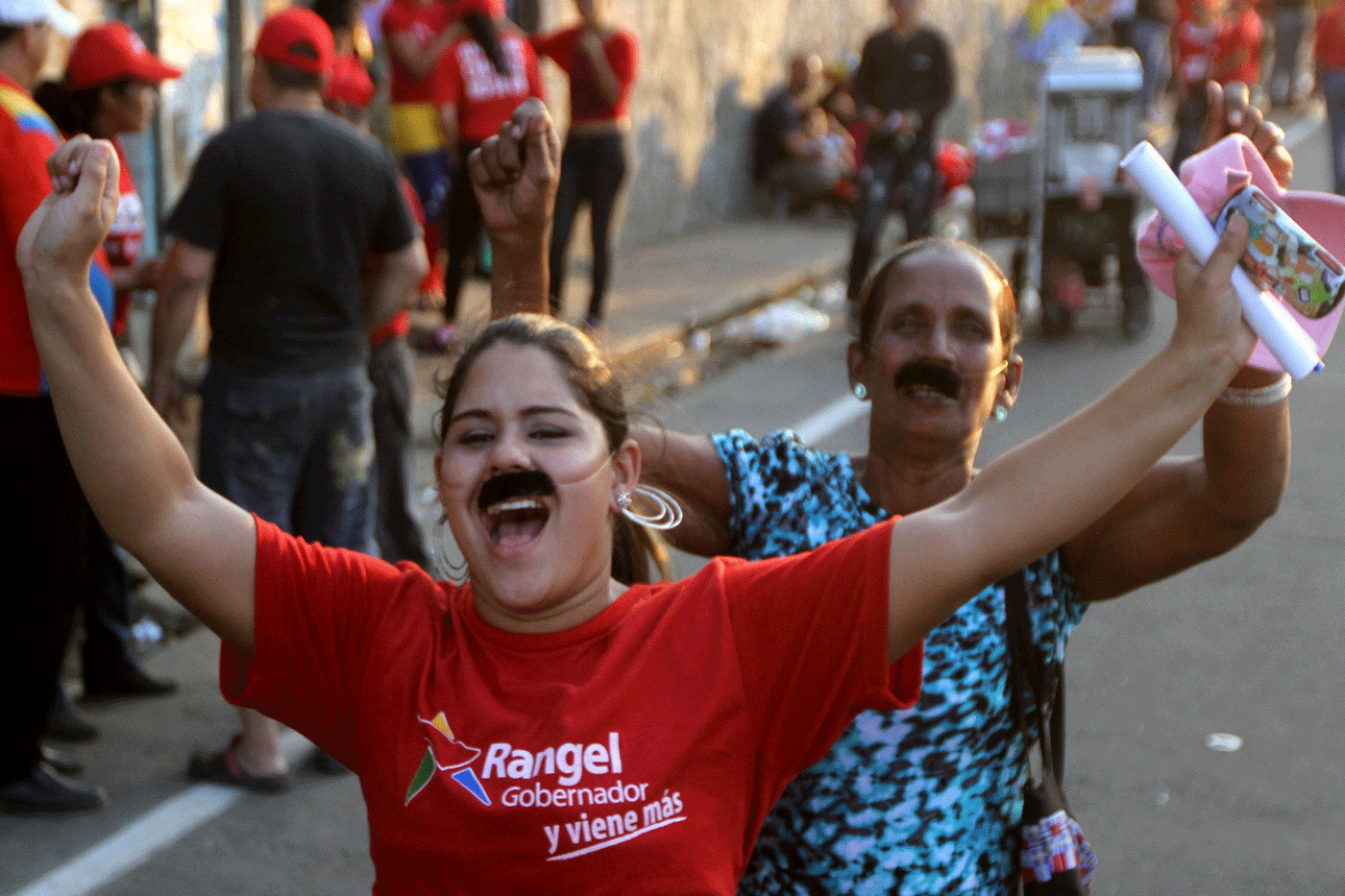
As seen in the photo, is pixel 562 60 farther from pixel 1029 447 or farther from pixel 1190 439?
pixel 1029 447

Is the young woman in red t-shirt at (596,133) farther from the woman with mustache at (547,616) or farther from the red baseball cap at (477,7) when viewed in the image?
the woman with mustache at (547,616)

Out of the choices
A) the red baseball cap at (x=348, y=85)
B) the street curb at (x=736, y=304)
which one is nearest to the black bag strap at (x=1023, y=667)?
the red baseball cap at (x=348, y=85)

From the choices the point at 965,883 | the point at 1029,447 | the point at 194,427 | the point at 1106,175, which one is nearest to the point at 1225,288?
the point at 1029,447

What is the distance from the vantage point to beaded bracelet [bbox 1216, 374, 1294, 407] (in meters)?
2.28

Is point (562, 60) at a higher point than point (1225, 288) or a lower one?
lower

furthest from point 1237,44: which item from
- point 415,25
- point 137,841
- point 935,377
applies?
point 935,377

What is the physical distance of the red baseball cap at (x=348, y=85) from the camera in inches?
264

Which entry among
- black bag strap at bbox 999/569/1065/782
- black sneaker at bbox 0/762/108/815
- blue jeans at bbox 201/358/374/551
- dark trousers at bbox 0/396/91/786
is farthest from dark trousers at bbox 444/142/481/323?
black bag strap at bbox 999/569/1065/782

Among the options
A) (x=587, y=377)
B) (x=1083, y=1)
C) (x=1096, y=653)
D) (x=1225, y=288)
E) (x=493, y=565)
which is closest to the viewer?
(x=1225, y=288)

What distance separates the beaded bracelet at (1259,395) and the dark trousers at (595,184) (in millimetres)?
7621

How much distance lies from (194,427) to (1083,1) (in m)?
13.1

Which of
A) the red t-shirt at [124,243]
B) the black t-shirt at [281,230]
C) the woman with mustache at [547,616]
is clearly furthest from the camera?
the red t-shirt at [124,243]

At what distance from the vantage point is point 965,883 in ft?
8.07

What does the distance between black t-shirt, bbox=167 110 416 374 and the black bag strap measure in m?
2.80
